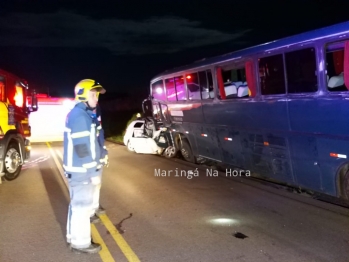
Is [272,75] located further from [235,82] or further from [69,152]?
[69,152]

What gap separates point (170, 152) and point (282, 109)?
275 inches

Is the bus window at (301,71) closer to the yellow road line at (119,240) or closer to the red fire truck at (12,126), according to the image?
the yellow road line at (119,240)

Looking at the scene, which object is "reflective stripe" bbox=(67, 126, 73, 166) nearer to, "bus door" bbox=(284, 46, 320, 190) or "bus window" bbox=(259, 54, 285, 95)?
"bus door" bbox=(284, 46, 320, 190)

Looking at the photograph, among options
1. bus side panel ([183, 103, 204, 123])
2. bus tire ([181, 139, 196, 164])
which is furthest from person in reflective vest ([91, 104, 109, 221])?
bus tire ([181, 139, 196, 164])

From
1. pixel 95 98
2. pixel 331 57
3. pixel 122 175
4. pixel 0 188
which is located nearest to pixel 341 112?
pixel 331 57

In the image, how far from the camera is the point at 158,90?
1455 cm

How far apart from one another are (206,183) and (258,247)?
13.3 ft

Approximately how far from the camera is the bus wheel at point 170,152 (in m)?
13.8

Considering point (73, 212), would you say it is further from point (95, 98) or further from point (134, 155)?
point (134, 155)

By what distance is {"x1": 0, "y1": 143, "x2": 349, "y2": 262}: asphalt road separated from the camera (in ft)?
17.0

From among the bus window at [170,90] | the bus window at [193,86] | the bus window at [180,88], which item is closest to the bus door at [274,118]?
the bus window at [193,86]

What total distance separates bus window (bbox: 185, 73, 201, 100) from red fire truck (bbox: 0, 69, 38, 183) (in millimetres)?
4883

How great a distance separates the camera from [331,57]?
652 cm

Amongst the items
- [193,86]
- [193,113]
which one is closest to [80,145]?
[193,113]
